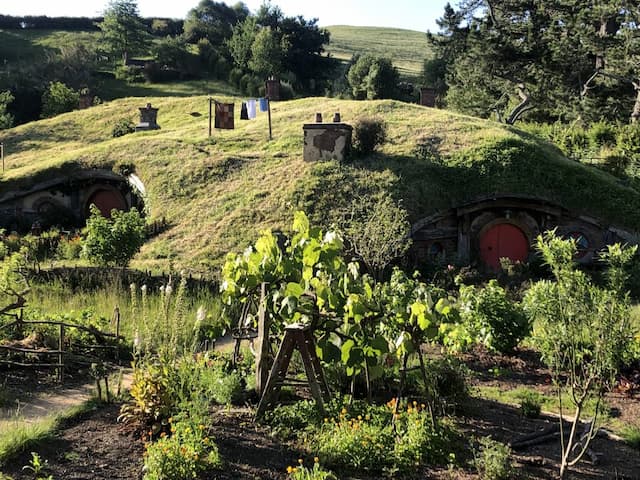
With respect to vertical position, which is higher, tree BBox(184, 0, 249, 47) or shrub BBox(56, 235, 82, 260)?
tree BBox(184, 0, 249, 47)

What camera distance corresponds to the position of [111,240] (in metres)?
14.8

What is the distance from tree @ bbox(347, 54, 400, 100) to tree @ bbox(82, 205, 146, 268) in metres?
34.4

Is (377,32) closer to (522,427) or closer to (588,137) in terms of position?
(588,137)

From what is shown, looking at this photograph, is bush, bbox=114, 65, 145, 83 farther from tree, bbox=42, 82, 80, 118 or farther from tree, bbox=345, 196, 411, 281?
tree, bbox=345, 196, 411, 281

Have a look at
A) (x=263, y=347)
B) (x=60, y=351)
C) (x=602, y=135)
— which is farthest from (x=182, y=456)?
(x=602, y=135)

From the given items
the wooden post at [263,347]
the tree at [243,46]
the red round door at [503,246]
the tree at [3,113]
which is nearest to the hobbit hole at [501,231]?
the red round door at [503,246]

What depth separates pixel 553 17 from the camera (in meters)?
31.2

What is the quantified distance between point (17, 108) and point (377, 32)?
262 feet

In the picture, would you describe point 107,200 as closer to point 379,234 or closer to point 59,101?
point 379,234

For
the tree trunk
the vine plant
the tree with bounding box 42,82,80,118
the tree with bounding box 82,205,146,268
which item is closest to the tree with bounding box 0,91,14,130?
the tree with bounding box 42,82,80,118

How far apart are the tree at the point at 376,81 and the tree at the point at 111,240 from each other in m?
34.4

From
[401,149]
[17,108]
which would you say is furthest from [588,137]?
[17,108]

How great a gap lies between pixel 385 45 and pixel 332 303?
320 feet

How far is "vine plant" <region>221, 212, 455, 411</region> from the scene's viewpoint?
552 centimetres
